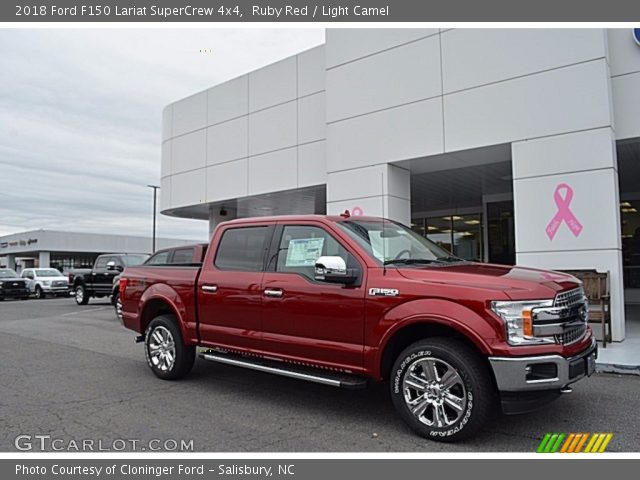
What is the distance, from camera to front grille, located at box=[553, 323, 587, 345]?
13.3 feet

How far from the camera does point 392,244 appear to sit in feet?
17.2

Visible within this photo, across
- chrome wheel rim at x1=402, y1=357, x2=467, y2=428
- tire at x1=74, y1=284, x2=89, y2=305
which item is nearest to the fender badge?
chrome wheel rim at x1=402, y1=357, x2=467, y2=428

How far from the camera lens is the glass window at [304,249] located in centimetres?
515

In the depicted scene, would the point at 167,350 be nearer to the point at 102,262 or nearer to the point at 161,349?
the point at 161,349

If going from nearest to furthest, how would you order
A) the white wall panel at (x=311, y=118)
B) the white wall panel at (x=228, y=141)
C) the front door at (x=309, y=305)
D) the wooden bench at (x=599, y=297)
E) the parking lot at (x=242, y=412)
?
the parking lot at (x=242, y=412)
the front door at (x=309, y=305)
the wooden bench at (x=599, y=297)
the white wall panel at (x=311, y=118)
the white wall panel at (x=228, y=141)

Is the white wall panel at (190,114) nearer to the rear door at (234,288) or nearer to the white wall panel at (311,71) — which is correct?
the white wall panel at (311,71)

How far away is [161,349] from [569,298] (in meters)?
4.79

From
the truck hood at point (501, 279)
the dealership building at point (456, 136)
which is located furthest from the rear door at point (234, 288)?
the dealership building at point (456, 136)

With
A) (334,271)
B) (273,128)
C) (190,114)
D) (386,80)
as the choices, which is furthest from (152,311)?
(190,114)

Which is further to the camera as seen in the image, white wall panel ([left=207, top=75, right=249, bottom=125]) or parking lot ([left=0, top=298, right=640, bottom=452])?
white wall panel ([left=207, top=75, right=249, bottom=125])

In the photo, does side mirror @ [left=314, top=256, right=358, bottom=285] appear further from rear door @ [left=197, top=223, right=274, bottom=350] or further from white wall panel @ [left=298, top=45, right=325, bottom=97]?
white wall panel @ [left=298, top=45, right=325, bottom=97]

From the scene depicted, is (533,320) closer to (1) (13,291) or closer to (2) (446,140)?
(2) (446,140)

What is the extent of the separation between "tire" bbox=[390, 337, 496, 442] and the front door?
49 cm

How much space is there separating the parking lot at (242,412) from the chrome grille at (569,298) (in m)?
1.14
